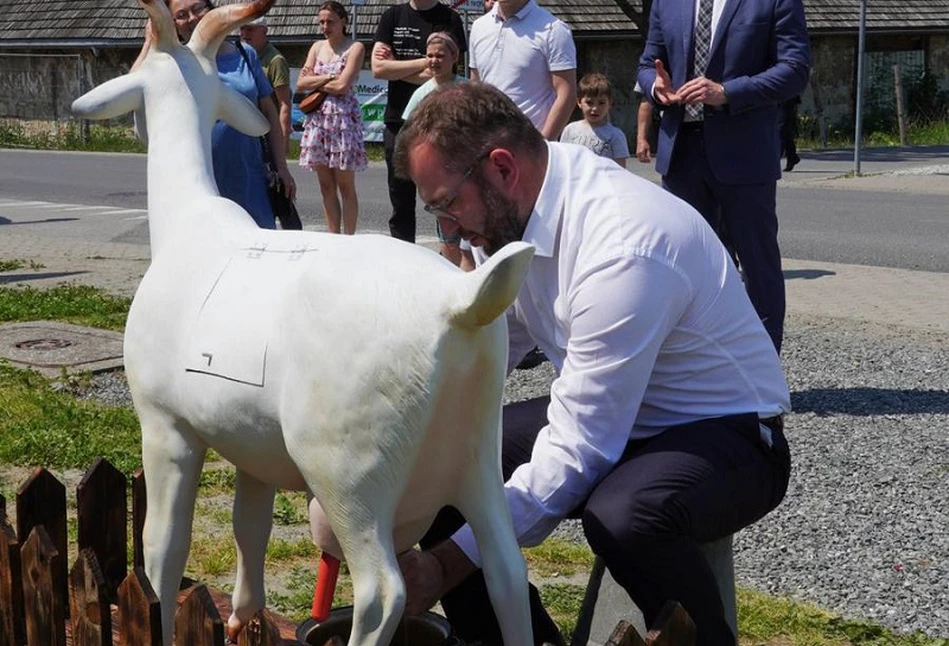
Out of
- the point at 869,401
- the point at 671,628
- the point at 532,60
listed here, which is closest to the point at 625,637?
the point at 671,628

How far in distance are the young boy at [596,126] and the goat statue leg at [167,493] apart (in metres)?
6.05

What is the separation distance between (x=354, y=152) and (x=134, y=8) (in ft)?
72.3

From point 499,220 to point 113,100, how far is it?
1.00 m

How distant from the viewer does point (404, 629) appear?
328 cm

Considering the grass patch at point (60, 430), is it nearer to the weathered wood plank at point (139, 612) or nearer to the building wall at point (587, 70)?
the weathered wood plank at point (139, 612)

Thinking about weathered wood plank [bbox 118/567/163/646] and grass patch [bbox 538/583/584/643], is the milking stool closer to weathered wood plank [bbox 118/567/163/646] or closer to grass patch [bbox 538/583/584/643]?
grass patch [bbox 538/583/584/643]

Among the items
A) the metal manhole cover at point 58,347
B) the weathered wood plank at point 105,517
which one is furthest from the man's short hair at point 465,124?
the metal manhole cover at point 58,347

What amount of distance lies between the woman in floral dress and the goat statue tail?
723 cm

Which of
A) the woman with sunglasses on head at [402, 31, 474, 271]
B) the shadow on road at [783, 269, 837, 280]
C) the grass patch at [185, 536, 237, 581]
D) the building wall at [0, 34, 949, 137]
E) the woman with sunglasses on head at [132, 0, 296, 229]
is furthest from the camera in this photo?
the building wall at [0, 34, 949, 137]

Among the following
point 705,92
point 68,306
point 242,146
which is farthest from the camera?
point 68,306

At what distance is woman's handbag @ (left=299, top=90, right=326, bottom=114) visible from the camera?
31.5ft

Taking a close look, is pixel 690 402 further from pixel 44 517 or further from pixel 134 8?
pixel 134 8

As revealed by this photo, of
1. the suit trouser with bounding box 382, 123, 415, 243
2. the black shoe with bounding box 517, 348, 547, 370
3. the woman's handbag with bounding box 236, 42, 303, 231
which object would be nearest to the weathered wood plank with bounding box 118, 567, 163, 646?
the black shoe with bounding box 517, 348, 547, 370

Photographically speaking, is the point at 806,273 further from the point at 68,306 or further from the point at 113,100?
the point at 113,100
